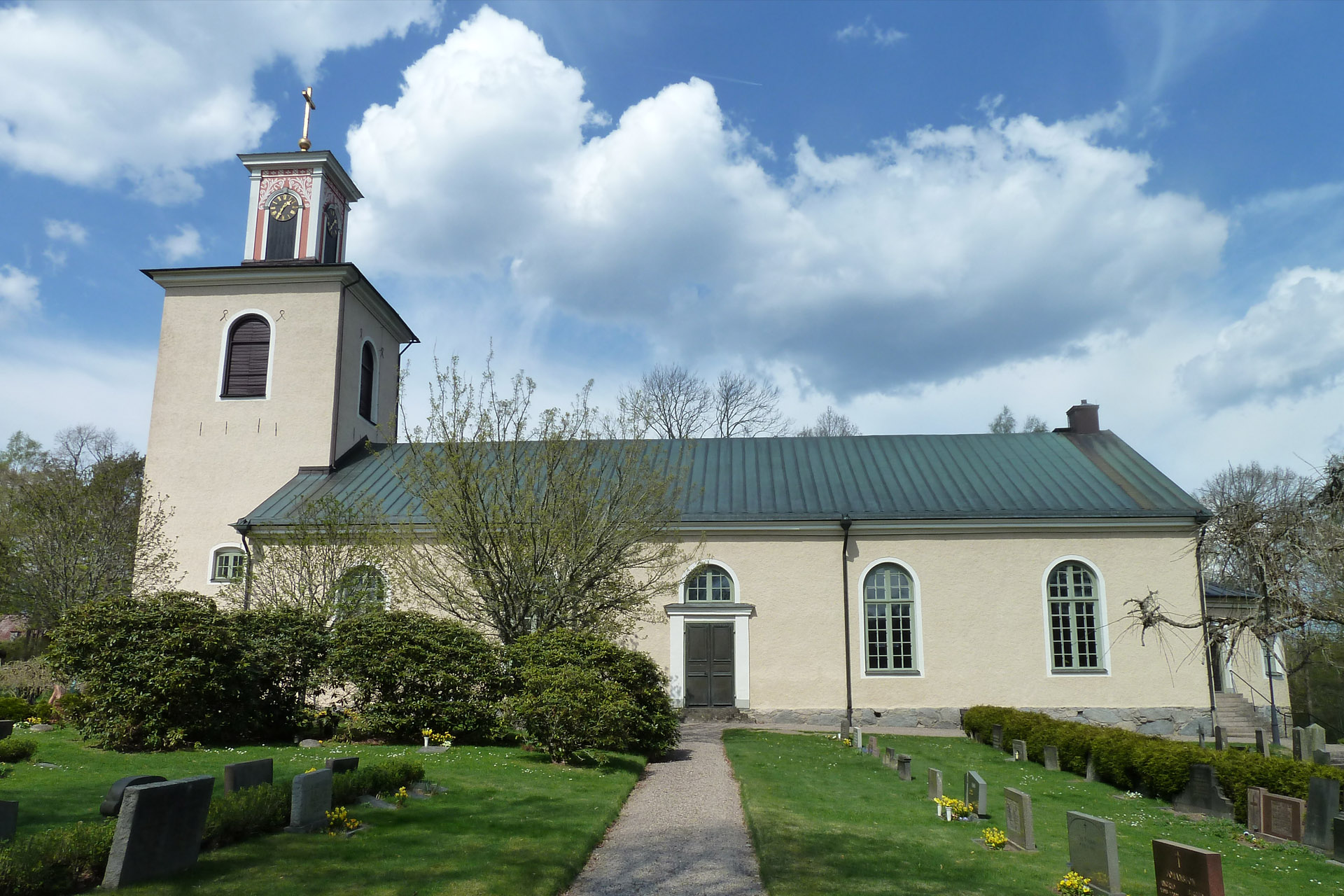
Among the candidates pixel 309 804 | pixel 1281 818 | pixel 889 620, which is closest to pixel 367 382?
pixel 889 620

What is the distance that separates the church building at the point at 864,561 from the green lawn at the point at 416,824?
704cm

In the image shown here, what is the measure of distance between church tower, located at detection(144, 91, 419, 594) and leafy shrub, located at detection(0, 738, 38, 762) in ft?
35.3

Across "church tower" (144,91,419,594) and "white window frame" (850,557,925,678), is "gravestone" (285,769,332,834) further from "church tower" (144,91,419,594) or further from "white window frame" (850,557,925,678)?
"church tower" (144,91,419,594)

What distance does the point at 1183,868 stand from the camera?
298 inches

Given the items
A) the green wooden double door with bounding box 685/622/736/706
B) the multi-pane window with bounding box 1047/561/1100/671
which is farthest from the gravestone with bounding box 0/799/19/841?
the multi-pane window with bounding box 1047/561/1100/671

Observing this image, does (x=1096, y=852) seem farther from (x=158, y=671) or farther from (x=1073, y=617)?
(x=1073, y=617)

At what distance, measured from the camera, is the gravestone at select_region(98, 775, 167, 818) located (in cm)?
800

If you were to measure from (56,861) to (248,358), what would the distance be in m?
20.0

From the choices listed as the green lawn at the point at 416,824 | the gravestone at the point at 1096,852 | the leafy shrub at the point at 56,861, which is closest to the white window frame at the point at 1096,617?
the green lawn at the point at 416,824

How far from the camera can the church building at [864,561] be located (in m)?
21.0

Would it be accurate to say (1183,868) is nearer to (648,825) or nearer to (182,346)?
(648,825)

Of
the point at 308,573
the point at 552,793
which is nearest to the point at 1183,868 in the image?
the point at 552,793

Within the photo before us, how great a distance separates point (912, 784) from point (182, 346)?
2159 centimetres

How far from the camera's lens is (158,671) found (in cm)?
1371
